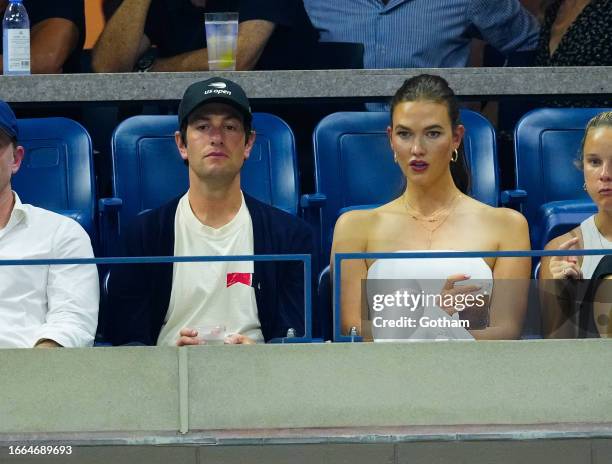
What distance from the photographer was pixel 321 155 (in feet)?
14.3

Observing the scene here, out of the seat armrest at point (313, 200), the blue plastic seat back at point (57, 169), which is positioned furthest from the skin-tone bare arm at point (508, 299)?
the blue plastic seat back at point (57, 169)

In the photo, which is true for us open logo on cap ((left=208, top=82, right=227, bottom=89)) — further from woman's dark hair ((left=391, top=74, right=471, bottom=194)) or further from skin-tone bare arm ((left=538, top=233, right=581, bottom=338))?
skin-tone bare arm ((left=538, top=233, right=581, bottom=338))

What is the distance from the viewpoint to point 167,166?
437 centimetres

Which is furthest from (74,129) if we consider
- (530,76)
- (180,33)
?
(530,76)

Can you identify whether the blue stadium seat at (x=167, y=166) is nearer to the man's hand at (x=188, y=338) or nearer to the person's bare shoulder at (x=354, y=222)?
the person's bare shoulder at (x=354, y=222)

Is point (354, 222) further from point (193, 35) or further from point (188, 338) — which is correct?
point (193, 35)

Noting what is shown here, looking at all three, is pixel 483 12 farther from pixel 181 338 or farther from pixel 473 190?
pixel 181 338

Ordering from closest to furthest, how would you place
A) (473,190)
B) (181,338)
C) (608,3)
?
(181,338) < (473,190) < (608,3)

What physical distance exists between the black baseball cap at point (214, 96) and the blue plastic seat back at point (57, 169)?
0.47 meters

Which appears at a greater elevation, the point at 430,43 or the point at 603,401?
the point at 430,43

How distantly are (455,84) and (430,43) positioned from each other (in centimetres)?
39

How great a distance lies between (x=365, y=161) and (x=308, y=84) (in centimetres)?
32

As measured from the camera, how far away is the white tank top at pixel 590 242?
325cm

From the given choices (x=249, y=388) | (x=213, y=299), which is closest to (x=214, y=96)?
(x=213, y=299)
